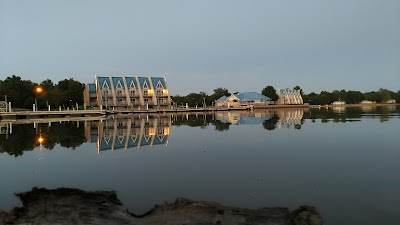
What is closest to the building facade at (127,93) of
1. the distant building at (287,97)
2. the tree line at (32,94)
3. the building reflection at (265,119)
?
the tree line at (32,94)

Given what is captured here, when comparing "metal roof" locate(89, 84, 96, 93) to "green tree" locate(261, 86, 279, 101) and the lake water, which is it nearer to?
"green tree" locate(261, 86, 279, 101)

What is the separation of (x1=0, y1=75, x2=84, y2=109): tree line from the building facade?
4274 millimetres

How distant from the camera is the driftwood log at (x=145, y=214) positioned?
26.2ft

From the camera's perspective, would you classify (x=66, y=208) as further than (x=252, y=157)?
No

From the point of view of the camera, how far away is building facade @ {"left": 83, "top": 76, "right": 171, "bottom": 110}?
11006 cm

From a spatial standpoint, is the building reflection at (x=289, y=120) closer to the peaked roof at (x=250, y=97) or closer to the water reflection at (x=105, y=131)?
the water reflection at (x=105, y=131)

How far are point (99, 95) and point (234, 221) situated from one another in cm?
10725

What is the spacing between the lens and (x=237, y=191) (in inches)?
450

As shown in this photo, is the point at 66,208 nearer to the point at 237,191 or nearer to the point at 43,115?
the point at 237,191

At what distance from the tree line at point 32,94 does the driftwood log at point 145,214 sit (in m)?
98.9

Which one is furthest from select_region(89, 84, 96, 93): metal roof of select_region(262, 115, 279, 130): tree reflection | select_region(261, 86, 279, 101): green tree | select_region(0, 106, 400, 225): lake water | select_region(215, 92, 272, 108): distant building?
select_region(0, 106, 400, 225): lake water

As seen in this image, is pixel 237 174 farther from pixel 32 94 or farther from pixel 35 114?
pixel 32 94

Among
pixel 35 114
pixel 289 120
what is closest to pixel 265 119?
pixel 289 120

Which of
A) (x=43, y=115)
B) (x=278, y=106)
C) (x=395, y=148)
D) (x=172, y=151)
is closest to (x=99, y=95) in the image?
(x=43, y=115)
